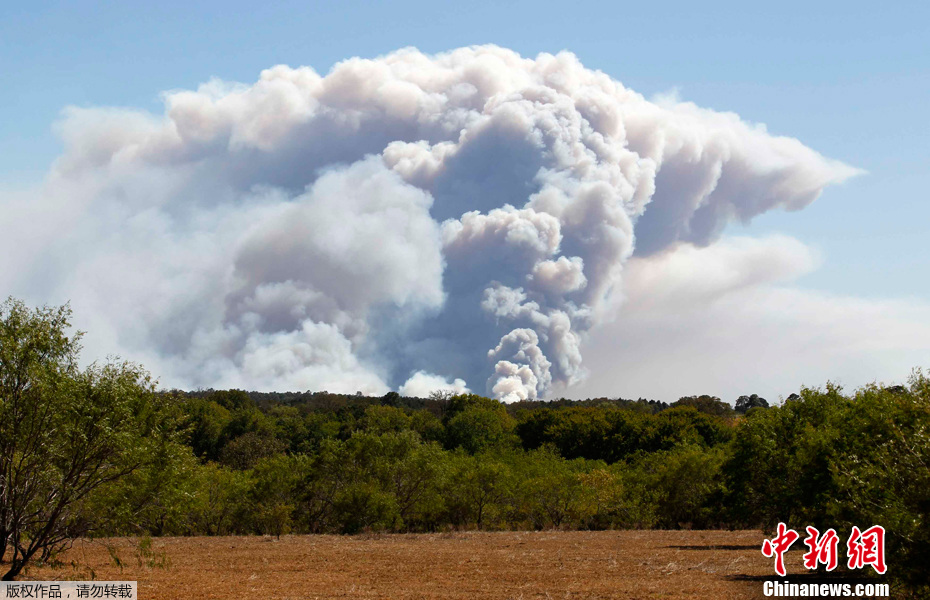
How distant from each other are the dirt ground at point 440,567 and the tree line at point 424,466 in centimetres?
301

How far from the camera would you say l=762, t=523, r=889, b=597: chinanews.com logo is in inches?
816

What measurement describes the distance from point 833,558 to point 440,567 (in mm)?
18634

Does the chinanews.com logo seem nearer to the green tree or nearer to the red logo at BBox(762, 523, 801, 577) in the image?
the red logo at BBox(762, 523, 801, 577)

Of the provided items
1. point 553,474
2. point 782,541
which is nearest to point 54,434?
point 782,541

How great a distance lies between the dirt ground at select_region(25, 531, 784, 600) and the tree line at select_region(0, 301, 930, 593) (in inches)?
119

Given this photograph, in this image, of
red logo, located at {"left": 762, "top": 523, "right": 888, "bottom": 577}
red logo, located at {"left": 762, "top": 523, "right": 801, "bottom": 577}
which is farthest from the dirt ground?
red logo, located at {"left": 762, "top": 523, "right": 888, "bottom": 577}

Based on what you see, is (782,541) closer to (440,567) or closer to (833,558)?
(833,558)

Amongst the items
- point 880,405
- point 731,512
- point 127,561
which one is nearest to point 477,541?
point 731,512

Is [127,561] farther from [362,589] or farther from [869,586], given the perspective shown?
[869,586]

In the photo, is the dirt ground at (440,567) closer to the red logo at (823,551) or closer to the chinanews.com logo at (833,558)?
the chinanews.com logo at (833,558)

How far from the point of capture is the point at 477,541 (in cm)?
5247

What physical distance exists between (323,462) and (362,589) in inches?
1445

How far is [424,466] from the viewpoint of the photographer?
64.2 metres

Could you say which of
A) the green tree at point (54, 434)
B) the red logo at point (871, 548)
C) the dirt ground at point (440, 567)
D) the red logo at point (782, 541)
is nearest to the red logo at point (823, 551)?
the dirt ground at point (440, 567)
